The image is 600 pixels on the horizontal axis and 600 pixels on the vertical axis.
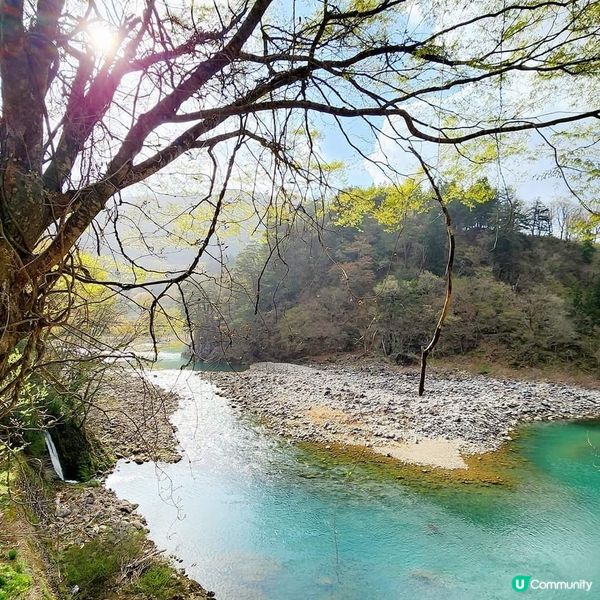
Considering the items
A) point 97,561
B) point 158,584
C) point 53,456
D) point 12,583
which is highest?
point 12,583

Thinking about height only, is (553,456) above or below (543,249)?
below

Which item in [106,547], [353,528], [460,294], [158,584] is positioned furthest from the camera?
[460,294]

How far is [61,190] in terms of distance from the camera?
1.15m

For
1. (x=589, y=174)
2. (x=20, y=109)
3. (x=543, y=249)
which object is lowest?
(x=20, y=109)

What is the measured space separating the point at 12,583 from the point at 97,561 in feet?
5.37

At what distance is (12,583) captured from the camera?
8.17 feet

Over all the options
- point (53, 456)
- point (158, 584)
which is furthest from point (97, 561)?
point (53, 456)

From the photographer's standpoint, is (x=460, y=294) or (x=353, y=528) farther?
(x=460, y=294)

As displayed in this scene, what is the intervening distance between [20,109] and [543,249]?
2449cm

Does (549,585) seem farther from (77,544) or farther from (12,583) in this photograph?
(77,544)

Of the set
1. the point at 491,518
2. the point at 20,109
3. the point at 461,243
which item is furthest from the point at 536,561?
the point at 461,243

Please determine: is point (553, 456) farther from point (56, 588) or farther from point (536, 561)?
point (56, 588)

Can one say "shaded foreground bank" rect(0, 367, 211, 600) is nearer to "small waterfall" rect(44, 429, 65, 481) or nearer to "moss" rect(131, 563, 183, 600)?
"moss" rect(131, 563, 183, 600)

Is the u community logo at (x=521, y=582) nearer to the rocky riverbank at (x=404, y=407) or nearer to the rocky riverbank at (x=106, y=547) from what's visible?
the rocky riverbank at (x=404, y=407)
